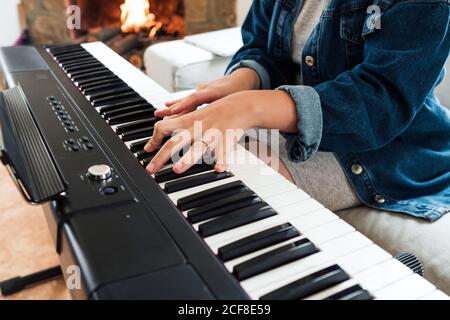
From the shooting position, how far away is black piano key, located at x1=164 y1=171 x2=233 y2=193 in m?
0.65

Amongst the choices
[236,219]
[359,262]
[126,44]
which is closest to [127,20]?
[126,44]

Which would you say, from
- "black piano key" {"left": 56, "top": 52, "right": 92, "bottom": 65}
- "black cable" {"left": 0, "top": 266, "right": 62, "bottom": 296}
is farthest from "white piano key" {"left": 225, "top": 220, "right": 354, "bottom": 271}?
"black cable" {"left": 0, "top": 266, "right": 62, "bottom": 296}

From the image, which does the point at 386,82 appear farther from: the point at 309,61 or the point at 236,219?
the point at 236,219

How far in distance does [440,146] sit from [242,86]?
15.7 inches

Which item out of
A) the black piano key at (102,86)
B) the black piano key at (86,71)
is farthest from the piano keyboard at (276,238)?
the black piano key at (86,71)

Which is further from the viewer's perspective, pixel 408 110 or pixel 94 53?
pixel 94 53

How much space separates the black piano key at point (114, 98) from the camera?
938 mm

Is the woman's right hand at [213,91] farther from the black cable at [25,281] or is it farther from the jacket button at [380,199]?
the black cable at [25,281]

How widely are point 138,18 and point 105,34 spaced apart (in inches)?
8.6

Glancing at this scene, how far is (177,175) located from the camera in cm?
68

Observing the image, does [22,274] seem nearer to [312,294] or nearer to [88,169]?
[88,169]

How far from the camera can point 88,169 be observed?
2.18ft
